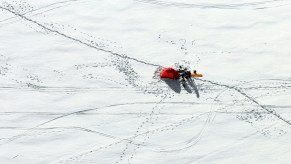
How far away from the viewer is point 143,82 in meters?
6.42

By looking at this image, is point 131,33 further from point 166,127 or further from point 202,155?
point 202,155

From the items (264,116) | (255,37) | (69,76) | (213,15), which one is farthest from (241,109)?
(69,76)

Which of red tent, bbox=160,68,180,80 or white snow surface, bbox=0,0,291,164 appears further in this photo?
red tent, bbox=160,68,180,80

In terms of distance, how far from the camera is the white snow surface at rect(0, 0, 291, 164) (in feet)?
18.9

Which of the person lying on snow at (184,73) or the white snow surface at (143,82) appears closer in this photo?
the white snow surface at (143,82)

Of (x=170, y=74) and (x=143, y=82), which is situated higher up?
(x=170, y=74)

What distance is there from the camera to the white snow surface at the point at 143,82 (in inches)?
227

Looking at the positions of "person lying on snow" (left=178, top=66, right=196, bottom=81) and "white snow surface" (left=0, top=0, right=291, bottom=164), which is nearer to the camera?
"white snow surface" (left=0, top=0, right=291, bottom=164)

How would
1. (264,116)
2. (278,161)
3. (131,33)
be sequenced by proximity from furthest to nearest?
(131,33), (264,116), (278,161)

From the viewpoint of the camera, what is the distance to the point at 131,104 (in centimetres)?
617

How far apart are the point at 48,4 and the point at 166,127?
11.9ft

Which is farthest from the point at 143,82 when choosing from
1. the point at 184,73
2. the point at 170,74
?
the point at 184,73

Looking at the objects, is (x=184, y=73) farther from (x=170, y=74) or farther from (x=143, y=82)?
(x=143, y=82)

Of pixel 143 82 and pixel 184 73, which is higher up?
pixel 184 73
